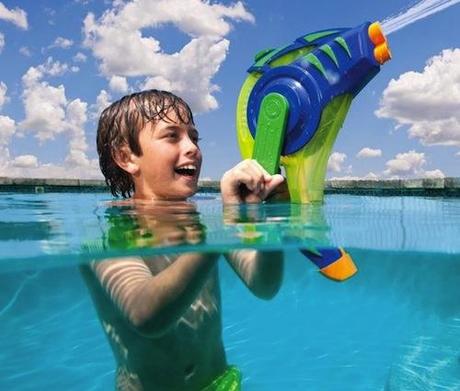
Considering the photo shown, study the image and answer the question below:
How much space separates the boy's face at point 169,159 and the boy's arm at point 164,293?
958 millimetres

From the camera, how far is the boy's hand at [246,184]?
2.10 meters

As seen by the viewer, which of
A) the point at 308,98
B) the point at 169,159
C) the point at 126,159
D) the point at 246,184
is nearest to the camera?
the point at 246,184

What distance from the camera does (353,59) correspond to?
8.77ft

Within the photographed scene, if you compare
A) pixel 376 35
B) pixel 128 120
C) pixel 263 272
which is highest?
pixel 376 35

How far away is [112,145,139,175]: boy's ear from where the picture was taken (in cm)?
308

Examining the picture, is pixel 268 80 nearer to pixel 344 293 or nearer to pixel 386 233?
pixel 386 233

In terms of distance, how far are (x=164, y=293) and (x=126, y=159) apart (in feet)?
5.03

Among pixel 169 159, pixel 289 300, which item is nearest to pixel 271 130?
pixel 169 159

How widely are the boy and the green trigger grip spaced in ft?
1.11

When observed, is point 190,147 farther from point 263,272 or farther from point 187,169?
point 263,272

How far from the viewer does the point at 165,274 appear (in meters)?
1.81

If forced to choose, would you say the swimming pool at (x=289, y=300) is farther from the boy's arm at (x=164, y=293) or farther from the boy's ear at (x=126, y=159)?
the boy's arm at (x=164, y=293)

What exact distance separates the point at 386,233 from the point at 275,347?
2.82 m

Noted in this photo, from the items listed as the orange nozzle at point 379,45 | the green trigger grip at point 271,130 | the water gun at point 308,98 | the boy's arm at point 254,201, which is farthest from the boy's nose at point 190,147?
the orange nozzle at point 379,45
